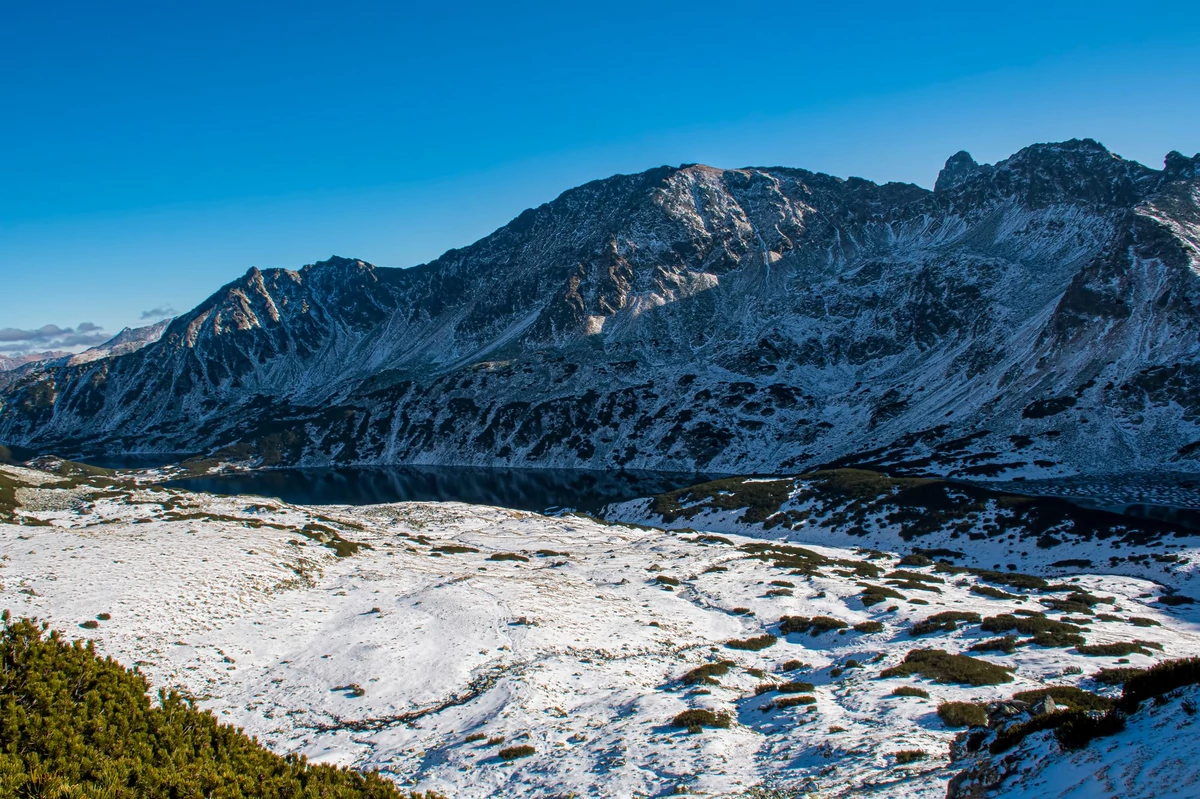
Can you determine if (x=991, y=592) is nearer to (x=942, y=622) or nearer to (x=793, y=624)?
(x=942, y=622)

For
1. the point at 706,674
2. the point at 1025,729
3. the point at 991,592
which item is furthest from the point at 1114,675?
the point at 991,592

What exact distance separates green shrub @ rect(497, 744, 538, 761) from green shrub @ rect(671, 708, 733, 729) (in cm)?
509

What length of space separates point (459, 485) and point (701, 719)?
133559 mm

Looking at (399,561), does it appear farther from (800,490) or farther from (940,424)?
(940,424)

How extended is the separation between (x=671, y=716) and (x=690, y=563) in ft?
113

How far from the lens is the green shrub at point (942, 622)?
110 ft

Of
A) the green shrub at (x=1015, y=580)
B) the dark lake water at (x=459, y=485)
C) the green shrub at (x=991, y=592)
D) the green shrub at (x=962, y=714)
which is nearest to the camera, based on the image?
the green shrub at (x=962, y=714)

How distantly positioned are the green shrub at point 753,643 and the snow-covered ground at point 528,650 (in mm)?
849

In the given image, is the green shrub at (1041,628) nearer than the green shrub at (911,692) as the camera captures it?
No

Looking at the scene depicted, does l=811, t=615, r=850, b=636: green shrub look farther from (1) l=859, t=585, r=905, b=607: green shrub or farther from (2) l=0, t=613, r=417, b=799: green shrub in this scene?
(2) l=0, t=613, r=417, b=799: green shrub

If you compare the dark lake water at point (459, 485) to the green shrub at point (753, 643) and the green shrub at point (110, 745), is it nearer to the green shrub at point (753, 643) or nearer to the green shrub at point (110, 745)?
the green shrub at point (753, 643)

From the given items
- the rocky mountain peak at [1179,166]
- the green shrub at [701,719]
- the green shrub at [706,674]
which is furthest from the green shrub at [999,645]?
the rocky mountain peak at [1179,166]

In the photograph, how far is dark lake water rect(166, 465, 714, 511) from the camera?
126m

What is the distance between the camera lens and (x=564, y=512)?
106m
